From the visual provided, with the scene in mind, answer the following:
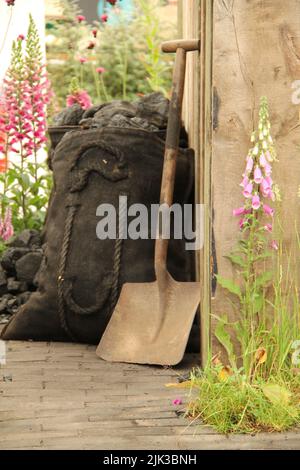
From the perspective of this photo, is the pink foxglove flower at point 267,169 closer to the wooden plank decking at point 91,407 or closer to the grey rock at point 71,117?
the wooden plank decking at point 91,407

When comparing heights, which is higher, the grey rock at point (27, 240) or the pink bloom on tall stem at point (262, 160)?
the pink bloom on tall stem at point (262, 160)

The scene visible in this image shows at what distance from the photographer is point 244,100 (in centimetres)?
336

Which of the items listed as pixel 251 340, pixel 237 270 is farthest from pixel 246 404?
pixel 237 270

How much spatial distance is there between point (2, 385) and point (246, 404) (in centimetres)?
98

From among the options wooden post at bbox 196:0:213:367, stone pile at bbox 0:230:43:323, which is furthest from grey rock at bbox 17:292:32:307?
wooden post at bbox 196:0:213:367

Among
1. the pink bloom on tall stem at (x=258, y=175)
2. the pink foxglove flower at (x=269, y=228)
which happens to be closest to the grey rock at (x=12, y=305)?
the pink foxglove flower at (x=269, y=228)

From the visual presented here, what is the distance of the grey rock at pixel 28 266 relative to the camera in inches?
192

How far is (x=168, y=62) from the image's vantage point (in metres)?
8.93

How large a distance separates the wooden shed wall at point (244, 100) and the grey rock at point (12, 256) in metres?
1.78

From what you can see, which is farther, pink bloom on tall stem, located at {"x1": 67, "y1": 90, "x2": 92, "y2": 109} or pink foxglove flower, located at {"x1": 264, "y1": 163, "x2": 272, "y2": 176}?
pink bloom on tall stem, located at {"x1": 67, "y1": 90, "x2": 92, "y2": 109}

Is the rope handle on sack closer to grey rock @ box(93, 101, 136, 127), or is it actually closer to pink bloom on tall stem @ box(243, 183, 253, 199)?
grey rock @ box(93, 101, 136, 127)

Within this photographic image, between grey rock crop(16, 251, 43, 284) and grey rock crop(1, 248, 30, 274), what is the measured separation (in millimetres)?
80

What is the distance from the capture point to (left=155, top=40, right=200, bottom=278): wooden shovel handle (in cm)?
399

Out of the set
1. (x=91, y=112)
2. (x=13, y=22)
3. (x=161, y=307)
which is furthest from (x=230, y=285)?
(x=13, y=22)
